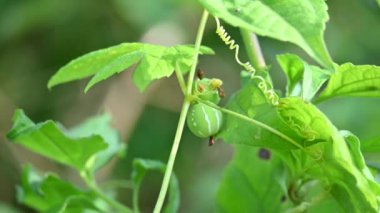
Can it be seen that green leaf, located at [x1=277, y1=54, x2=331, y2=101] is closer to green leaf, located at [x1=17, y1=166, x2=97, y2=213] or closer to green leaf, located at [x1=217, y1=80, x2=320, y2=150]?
green leaf, located at [x1=217, y1=80, x2=320, y2=150]

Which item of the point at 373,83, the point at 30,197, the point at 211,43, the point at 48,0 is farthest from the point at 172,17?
the point at 373,83

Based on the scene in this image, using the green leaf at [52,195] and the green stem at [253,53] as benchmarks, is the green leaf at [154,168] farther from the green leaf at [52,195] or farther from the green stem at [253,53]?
the green stem at [253,53]

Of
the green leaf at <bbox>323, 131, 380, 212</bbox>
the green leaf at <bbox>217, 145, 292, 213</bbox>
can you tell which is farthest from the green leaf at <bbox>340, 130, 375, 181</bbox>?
the green leaf at <bbox>217, 145, 292, 213</bbox>

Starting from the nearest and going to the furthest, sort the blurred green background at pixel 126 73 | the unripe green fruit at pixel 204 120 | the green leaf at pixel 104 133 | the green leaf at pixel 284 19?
the green leaf at pixel 284 19 → the unripe green fruit at pixel 204 120 → the green leaf at pixel 104 133 → the blurred green background at pixel 126 73

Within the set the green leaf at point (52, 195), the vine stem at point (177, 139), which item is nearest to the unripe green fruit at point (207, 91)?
the vine stem at point (177, 139)

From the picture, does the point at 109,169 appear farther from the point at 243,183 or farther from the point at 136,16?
the point at 243,183
